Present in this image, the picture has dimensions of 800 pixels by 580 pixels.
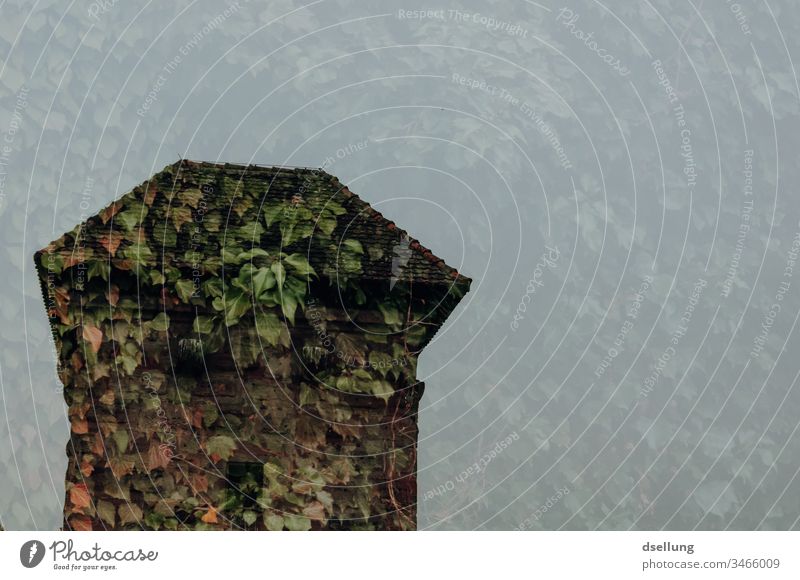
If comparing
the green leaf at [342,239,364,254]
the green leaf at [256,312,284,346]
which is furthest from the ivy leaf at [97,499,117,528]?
the green leaf at [342,239,364,254]

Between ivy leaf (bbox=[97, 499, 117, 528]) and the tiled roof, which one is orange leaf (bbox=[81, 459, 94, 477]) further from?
the tiled roof

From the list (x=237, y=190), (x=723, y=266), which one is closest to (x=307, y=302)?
(x=237, y=190)

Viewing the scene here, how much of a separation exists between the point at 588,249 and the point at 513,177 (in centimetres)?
361

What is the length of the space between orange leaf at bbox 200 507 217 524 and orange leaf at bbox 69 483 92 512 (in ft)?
4.27

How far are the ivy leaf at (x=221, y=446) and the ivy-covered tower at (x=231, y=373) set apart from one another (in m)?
0.01

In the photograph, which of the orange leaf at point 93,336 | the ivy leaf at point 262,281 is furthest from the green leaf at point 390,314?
the orange leaf at point 93,336

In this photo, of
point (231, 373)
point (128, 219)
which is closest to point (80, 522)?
point (231, 373)

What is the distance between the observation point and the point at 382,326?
1205cm

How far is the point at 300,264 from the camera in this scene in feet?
39.2

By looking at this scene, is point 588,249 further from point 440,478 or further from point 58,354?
point 58,354

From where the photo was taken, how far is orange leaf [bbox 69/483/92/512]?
38.4 feet

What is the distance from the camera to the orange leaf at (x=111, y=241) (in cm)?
1180

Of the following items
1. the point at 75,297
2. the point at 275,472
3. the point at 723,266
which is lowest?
the point at 275,472

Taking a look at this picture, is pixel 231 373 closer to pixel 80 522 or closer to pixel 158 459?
pixel 158 459
